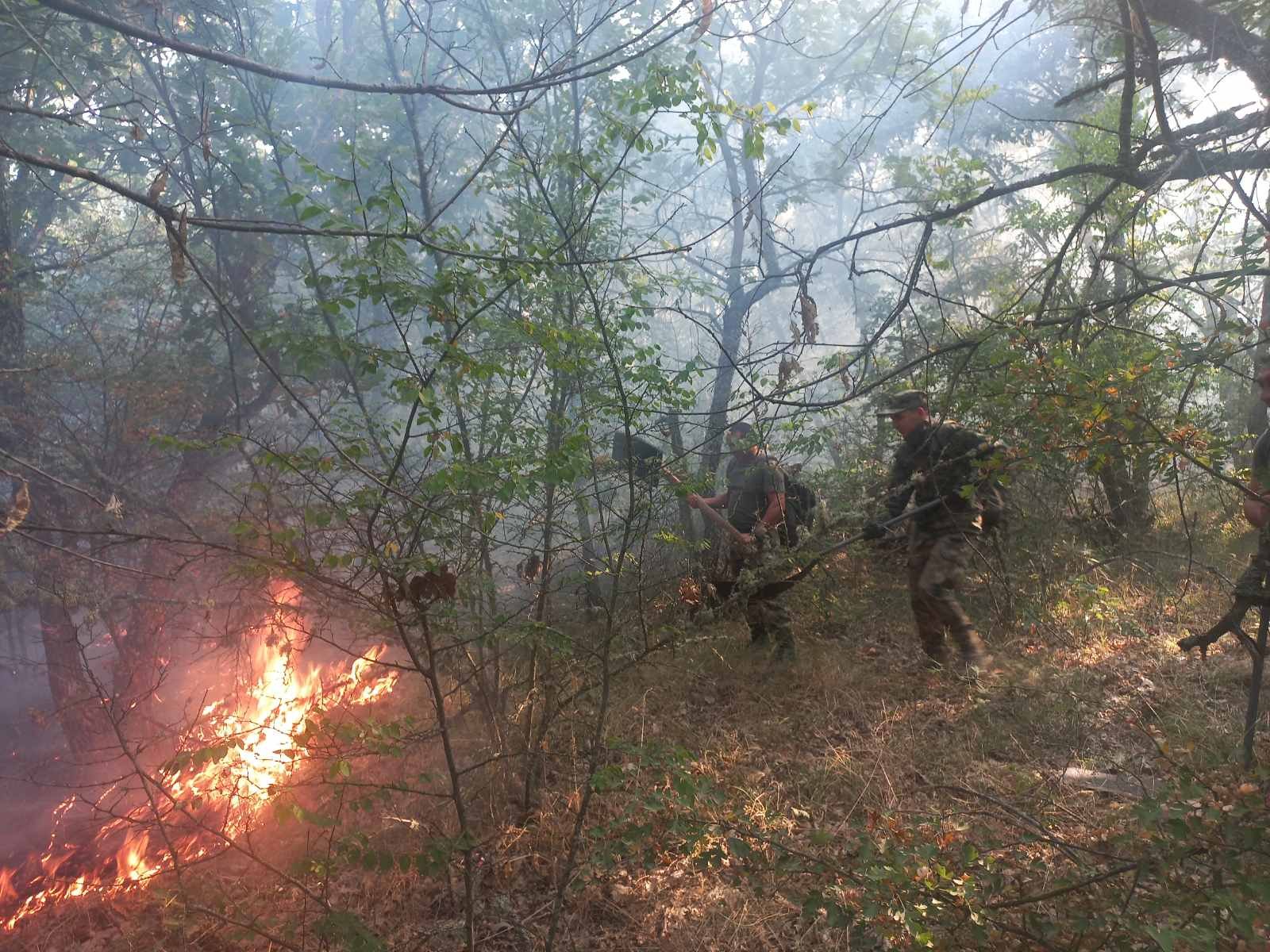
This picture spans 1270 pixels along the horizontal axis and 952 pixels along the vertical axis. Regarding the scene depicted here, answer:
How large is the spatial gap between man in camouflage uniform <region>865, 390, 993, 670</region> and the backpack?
34.9 inches

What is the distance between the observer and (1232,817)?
2.14 meters

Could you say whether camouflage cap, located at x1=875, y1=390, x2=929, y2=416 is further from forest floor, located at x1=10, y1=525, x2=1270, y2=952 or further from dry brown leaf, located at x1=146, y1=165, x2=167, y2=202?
dry brown leaf, located at x1=146, y1=165, x2=167, y2=202

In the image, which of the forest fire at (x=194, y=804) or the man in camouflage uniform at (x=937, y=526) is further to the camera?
the man in camouflage uniform at (x=937, y=526)

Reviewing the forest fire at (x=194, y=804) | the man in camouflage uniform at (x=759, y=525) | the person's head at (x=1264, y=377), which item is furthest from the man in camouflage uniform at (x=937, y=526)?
the forest fire at (x=194, y=804)

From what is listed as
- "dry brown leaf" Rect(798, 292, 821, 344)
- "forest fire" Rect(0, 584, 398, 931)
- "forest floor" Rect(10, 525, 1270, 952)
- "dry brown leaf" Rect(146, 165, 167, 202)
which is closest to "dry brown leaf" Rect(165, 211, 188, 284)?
"dry brown leaf" Rect(146, 165, 167, 202)

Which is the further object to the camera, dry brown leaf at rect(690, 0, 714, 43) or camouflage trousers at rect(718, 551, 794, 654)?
camouflage trousers at rect(718, 551, 794, 654)

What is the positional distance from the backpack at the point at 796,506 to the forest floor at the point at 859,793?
2.05 feet

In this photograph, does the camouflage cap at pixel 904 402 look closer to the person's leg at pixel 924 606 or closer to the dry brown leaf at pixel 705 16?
the person's leg at pixel 924 606

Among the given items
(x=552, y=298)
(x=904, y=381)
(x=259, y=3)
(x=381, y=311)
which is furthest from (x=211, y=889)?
(x=381, y=311)

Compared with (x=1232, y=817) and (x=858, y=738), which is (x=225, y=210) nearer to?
(x=858, y=738)

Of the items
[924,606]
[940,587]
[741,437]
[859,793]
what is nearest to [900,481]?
[940,587]

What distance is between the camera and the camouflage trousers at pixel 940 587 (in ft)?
16.6

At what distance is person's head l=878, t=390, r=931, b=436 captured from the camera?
510cm

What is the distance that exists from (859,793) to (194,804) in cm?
321
